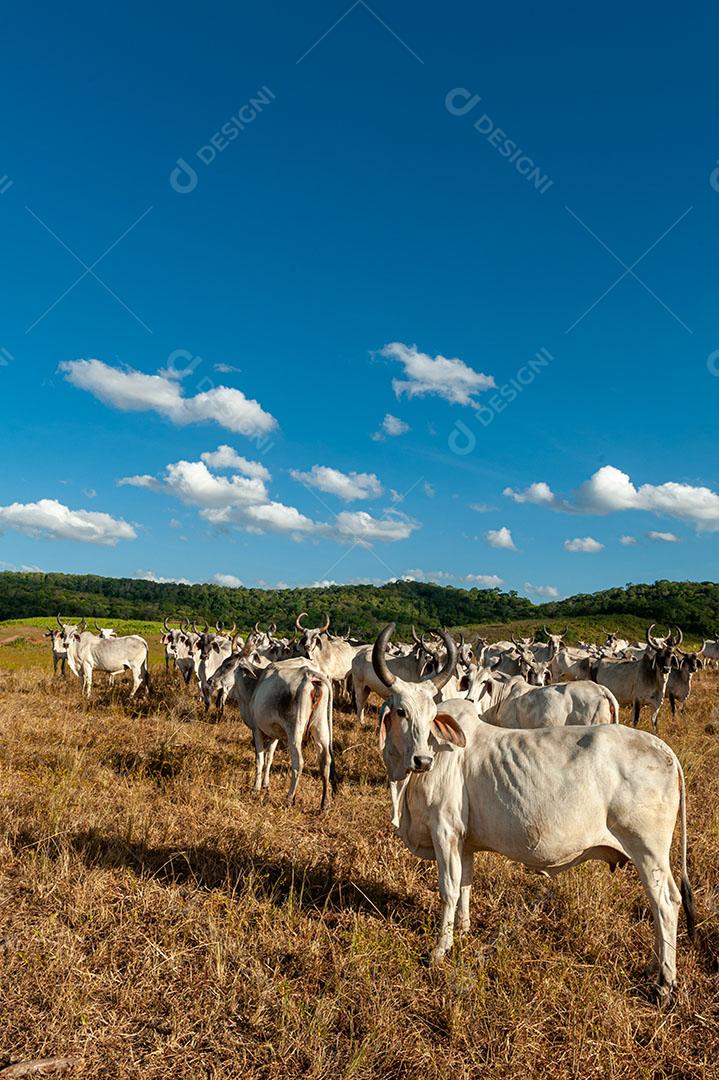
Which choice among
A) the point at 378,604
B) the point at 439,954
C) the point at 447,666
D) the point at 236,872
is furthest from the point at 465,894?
the point at 378,604

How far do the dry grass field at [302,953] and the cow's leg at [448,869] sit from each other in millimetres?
228

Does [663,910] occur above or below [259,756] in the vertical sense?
above

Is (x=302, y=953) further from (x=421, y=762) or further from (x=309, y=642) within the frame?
(x=309, y=642)

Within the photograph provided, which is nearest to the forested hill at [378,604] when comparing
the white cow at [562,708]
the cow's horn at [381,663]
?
the white cow at [562,708]

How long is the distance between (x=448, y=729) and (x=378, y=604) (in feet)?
210

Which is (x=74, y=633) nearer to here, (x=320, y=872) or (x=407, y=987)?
(x=320, y=872)

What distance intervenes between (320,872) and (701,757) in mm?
8676

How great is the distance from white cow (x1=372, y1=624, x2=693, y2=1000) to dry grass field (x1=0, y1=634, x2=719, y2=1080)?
1.60 ft

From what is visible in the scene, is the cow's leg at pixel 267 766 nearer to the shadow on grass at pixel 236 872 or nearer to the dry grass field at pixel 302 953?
the dry grass field at pixel 302 953

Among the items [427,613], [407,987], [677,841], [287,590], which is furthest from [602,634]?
[407,987]

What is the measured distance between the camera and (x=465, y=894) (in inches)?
221

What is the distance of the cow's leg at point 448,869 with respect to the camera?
516 centimetres

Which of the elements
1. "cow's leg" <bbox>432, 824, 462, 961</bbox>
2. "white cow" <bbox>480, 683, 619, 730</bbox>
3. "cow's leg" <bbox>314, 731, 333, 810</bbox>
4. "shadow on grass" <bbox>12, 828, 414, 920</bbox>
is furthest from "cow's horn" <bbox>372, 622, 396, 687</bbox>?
"white cow" <bbox>480, 683, 619, 730</bbox>

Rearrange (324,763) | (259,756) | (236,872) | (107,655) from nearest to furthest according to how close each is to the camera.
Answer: (236,872) → (324,763) → (259,756) → (107,655)
